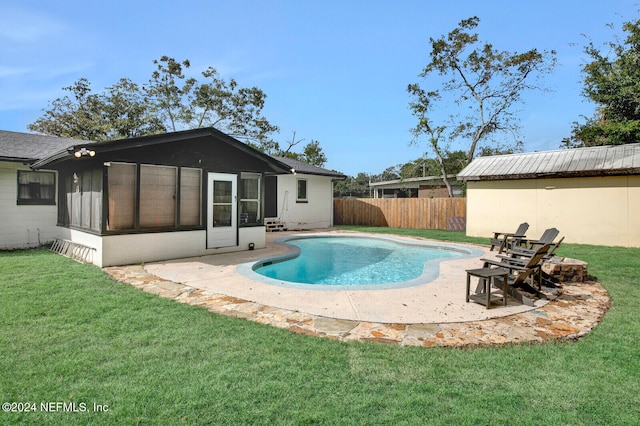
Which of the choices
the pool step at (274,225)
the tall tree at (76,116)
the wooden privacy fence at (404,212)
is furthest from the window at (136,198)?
the tall tree at (76,116)

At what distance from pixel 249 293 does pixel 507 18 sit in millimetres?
14382

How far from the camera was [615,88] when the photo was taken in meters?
16.6

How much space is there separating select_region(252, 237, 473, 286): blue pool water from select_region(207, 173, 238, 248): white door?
5.26 ft

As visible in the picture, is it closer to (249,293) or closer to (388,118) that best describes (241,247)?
(249,293)

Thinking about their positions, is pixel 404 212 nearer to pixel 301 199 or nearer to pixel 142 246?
pixel 301 199

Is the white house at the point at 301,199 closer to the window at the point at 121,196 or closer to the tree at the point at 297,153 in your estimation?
the window at the point at 121,196

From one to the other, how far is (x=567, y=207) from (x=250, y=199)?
11.1m

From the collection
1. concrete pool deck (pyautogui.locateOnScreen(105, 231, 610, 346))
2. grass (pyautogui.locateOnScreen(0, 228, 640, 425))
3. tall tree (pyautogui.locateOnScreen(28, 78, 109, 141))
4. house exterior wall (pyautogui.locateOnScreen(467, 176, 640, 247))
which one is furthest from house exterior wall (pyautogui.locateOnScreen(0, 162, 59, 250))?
tall tree (pyautogui.locateOnScreen(28, 78, 109, 141))

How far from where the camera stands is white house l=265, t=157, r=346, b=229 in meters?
16.4

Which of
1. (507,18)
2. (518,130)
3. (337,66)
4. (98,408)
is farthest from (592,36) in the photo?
(98,408)

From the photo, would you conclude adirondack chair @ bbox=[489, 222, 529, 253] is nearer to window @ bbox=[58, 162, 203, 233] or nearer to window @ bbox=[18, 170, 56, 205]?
window @ bbox=[58, 162, 203, 233]

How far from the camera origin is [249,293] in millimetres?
5289

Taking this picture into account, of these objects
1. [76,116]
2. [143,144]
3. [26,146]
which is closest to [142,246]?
[143,144]

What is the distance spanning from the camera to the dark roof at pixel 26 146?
29.9 ft
